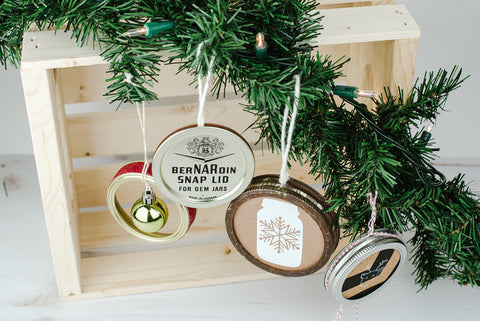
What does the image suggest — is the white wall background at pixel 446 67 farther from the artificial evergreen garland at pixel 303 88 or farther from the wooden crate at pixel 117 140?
the artificial evergreen garland at pixel 303 88

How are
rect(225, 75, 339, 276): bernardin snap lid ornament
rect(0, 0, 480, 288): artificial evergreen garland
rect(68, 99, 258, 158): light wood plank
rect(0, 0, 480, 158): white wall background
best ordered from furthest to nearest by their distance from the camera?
rect(0, 0, 480, 158): white wall background → rect(68, 99, 258, 158): light wood plank → rect(225, 75, 339, 276): bernardin snap lid ornament → rect(0, 0, 480, 288): artificial evergreen garland

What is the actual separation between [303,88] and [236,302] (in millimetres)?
355

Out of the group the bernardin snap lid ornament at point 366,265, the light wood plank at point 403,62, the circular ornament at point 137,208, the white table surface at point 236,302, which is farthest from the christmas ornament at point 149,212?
the light wood plank at point 403,62

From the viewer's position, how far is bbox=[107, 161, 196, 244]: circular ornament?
837 millimetres

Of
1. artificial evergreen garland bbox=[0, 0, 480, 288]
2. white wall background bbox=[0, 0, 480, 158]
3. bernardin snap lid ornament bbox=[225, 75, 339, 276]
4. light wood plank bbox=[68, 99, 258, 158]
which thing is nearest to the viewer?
artificial evergreen garland bbox=[0, 0, 480, 288]

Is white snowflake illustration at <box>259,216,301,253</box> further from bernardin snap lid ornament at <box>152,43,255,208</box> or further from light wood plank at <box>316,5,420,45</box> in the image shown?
light wood plank at <box>316,5,420,45</box>

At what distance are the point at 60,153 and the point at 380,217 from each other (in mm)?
413

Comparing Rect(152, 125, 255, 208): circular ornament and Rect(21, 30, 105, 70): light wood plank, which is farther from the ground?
Rect(21, 30, 105, 70): light wood plank

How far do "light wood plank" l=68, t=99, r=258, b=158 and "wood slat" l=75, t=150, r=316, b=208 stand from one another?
0.10 ft

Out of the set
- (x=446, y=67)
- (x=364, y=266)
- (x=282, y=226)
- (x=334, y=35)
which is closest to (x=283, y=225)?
(x=282, y=226)

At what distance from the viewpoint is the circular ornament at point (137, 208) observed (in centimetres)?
84

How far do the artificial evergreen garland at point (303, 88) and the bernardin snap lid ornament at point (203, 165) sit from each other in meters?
0.04

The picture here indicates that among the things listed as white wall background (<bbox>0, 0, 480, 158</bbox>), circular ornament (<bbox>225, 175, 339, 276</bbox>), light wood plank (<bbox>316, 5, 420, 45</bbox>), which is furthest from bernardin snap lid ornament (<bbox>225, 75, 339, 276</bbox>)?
white wall background (<bbox>0, 0, 480, 158</bbox>)

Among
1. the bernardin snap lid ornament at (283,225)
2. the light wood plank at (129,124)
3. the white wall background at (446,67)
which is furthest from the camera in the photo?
the white wall background at (446,67)
